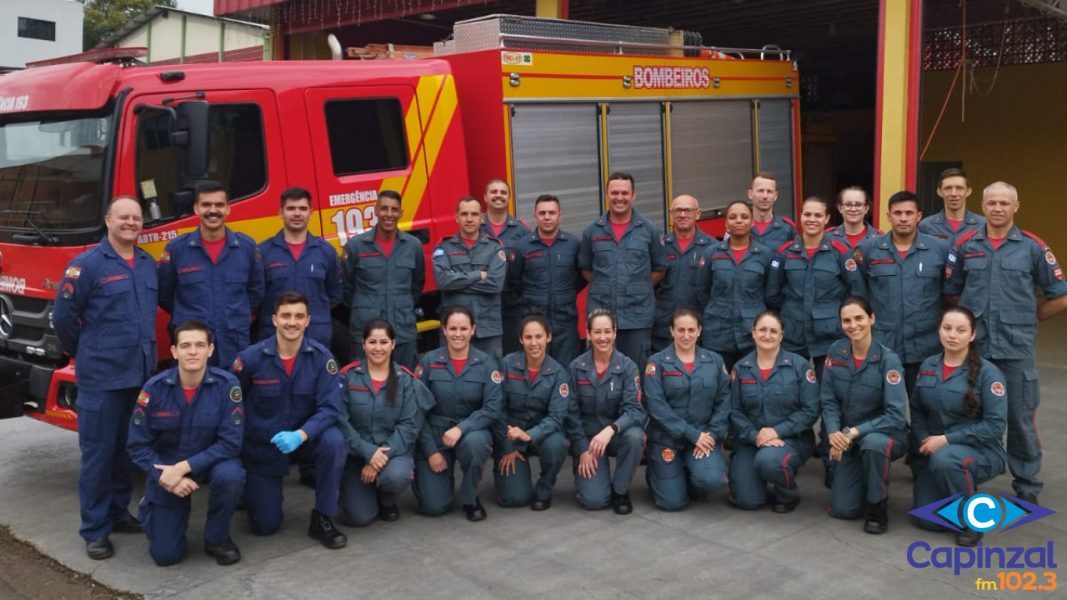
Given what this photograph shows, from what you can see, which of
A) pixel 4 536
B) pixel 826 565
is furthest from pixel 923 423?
pixel 4 536

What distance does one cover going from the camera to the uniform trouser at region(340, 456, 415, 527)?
5.05 m

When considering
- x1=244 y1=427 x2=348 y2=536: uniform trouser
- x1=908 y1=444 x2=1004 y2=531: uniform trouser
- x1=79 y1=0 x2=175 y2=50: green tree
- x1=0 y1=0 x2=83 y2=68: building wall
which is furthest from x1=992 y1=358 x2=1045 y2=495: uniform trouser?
x1=79 y1=0 x2=175 y2=50: green tree

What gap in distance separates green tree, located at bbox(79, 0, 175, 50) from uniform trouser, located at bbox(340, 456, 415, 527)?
40.3 m

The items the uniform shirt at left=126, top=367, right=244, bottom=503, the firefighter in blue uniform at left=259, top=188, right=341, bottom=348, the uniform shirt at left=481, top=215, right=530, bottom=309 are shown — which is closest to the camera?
the uniform shirt at left=126, top=367, right=244, bottom=503

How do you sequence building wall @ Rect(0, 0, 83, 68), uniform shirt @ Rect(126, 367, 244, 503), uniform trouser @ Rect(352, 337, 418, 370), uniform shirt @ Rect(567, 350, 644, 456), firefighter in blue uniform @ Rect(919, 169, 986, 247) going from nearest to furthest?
1. uniform shirt @ Rect(126, 367, 244, 503)
2. uniform shirt @ Rect(567, 350, 644, 456)
3. firefighter in blue uniform @ Rect(919, 169, 986, 247)
4. uniform trouser @ Rect(352, 337, 418, 370)
5. building wall @ Rect(0, 0, 83, 68)

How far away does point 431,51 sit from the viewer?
24.3ft

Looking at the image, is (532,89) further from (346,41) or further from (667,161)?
Result: (346,41)

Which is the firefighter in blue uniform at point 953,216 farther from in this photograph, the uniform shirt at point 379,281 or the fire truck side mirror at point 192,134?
the fire truck side mirror at point 192,134

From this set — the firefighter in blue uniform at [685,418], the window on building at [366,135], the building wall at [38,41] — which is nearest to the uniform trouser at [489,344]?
the firefighter in blue uniform at [685,418]

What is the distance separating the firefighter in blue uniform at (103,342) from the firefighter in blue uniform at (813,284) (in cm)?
360

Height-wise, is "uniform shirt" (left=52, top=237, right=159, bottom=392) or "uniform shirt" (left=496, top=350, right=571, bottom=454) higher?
"uniform shirt" (left=52, top=237, right=159, bottom=392)

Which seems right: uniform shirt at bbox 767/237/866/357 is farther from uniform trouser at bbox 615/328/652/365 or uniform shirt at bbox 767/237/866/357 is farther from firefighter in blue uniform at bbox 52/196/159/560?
firefighter in blue uniform at bbox 52/196/159/560

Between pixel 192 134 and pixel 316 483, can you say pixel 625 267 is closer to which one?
pixel 316 483

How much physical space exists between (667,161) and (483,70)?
1.98m
